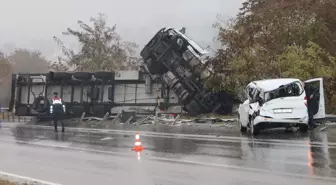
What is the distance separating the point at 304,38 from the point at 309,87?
710 cm

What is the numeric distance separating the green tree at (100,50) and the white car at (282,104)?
28509mm

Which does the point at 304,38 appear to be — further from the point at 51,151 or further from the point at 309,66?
the point at 51,151

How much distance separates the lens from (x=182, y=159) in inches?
375

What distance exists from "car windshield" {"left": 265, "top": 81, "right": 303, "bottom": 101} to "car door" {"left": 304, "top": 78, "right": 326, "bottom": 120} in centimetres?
62

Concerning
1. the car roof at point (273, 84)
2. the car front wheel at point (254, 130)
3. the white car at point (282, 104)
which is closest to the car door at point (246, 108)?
the white car at point (282, 104)

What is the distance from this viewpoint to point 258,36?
21438mm

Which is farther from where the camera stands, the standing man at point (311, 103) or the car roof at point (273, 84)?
the standing man at point (311, 103)

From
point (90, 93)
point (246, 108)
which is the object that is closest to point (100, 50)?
point (90, 93)

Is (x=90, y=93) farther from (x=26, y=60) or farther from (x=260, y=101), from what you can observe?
(x=26, y=60)

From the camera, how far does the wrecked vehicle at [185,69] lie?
20.2m

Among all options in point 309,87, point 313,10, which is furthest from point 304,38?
point 309,87

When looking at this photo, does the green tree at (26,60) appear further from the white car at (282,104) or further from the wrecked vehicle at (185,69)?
the white car at (282,104)

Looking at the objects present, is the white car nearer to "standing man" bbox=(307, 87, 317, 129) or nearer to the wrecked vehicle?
"standing man" bbox=(307, 87, 317, 129)

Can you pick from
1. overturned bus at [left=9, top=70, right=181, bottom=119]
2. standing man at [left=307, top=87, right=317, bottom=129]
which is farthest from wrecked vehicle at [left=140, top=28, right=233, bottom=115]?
standing man at [left=307, top=87, right=317, bottom=129]
